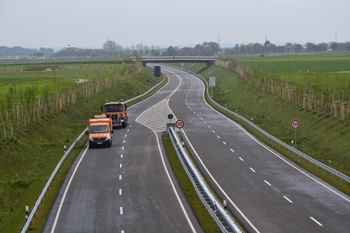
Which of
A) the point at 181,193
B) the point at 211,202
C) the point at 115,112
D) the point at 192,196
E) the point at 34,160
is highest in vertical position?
the point at 115,112

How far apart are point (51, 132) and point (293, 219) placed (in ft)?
108

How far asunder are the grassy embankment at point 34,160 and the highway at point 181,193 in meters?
1.47

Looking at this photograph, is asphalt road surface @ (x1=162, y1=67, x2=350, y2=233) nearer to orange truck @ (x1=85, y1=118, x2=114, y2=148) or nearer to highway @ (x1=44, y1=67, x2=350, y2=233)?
highway @ (x1=44, y1=67, x2=350, y2=233)

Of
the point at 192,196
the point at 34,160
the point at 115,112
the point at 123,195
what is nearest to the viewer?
the point at 192,196

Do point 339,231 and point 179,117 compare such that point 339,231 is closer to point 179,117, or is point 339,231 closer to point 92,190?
point 92,190

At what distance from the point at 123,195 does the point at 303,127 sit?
26.5 meters

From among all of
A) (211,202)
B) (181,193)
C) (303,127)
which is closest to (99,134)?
(181,193)

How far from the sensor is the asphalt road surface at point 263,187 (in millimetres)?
22500

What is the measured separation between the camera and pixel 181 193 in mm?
28297

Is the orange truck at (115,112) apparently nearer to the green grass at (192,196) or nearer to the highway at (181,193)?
the highway at (181,193)

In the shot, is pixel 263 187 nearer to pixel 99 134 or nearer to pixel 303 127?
pixel 99 134

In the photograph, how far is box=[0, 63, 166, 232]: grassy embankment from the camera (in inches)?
1022

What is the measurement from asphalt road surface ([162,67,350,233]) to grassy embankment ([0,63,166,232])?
34.5ft

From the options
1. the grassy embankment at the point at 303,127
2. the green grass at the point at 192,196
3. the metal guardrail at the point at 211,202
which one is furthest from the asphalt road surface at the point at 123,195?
the grassy embankment at the point at 303,127
